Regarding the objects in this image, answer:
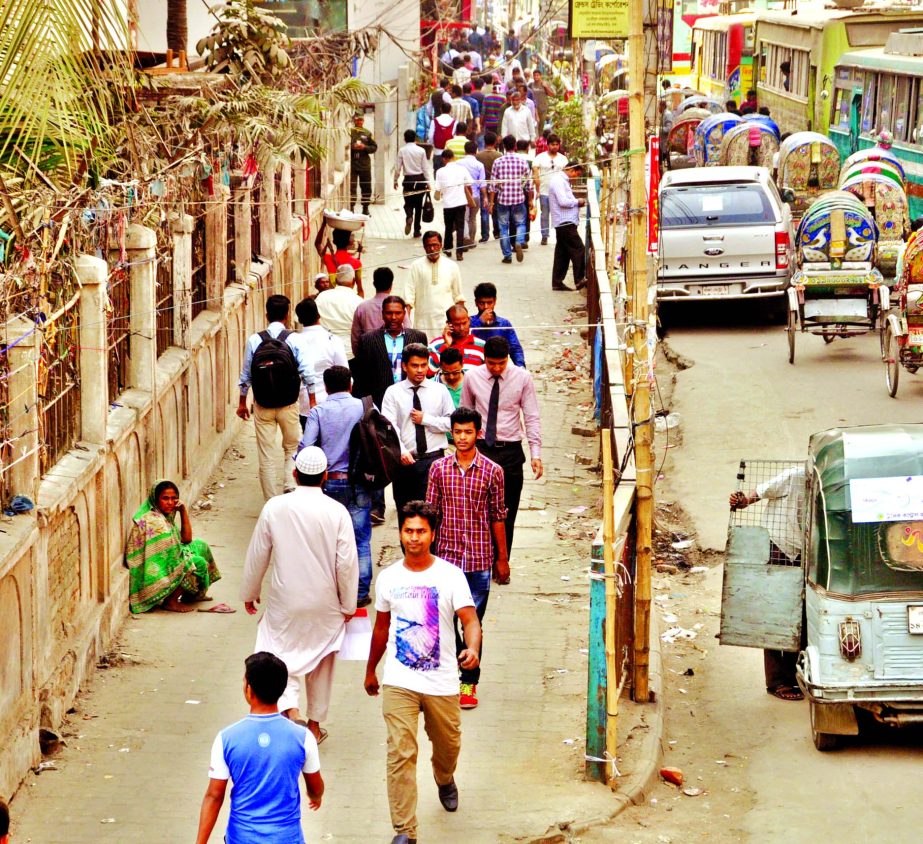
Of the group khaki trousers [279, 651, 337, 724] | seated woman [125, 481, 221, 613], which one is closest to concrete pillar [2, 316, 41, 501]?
khaki trousers [279, 651, 337, 724]

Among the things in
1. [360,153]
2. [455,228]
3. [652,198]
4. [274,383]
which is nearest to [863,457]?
[652,198]

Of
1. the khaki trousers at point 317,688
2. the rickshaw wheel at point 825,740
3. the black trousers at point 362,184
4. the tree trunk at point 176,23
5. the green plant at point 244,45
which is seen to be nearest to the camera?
the khaki trousers at point 317,688

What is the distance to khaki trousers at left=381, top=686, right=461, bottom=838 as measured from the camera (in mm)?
6688

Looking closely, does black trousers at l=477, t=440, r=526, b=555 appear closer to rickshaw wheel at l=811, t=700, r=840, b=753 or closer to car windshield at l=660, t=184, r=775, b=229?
rickshaw wheel at l=811, t=700, r=840, b=753

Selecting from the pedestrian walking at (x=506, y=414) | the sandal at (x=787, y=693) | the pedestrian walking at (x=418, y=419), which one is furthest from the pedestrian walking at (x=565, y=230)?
the sandal at (x=787, y=693)

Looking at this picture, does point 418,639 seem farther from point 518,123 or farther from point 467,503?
point 518,123

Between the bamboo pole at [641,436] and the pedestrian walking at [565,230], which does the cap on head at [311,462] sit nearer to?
the bamboo pole at [641,436]

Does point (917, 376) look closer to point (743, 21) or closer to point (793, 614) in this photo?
point (793, 614)

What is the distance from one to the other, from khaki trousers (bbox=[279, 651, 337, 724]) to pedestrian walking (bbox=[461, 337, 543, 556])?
2.62 m

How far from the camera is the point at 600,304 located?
15570 millimetres

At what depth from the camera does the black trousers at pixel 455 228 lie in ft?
75.9

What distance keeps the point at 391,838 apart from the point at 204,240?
825 centimetres

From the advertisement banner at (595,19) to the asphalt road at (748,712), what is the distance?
387 centimetres

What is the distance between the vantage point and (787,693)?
9.32m
